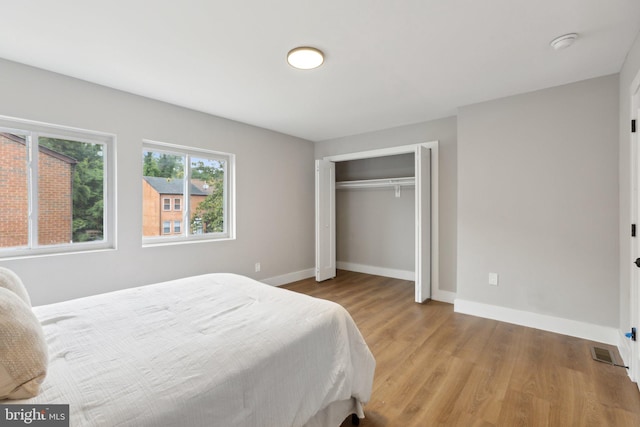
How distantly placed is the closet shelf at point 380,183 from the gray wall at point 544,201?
4.56 feet

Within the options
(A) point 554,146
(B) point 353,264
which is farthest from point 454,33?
(B) point 353,264

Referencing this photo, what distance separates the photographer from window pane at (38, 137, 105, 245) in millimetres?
2664

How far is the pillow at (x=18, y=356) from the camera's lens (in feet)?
2.77

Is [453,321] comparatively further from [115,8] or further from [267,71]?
[115,8]

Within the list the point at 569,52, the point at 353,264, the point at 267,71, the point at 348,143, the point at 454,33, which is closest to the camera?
the point at 454,33

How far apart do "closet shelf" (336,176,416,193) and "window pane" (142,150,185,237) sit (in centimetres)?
301

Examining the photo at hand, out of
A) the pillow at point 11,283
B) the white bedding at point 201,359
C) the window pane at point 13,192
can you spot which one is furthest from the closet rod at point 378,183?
the pillow at point 11,283

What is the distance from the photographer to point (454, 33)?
2.01 m

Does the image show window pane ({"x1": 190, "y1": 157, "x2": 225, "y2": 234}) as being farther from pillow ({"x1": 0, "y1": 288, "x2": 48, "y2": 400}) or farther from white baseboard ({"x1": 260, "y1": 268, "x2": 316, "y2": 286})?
pillow ({"x1": 0, "y1": 288, "x2": 48, "y2": 400})

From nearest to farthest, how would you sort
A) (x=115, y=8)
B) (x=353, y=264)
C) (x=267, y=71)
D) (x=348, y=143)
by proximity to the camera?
(x=115, y=8)
(x=267, y=71)
(x=348, y=143)
(x=353, y=264)

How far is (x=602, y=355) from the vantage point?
2.44 meters

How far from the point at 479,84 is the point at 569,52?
691 mm

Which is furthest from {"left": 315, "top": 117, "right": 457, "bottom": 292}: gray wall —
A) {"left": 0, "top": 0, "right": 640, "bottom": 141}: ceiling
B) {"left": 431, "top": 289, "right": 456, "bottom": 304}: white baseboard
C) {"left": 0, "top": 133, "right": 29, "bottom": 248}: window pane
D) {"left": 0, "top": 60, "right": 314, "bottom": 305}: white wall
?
{"left": 0, "top": 133, "right": 29, "bottom": 248}: window pane

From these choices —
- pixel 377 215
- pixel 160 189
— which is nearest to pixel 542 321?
pixel 377 215
